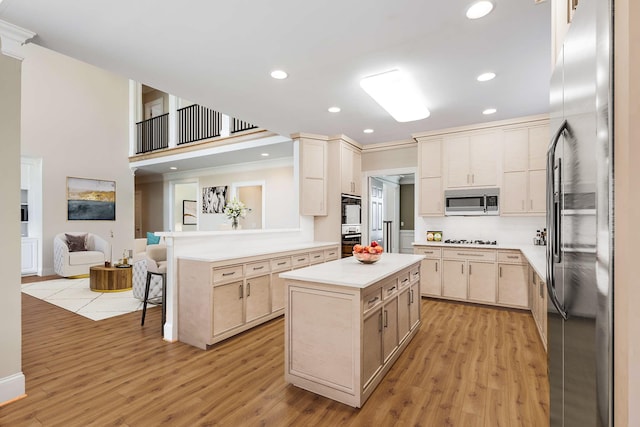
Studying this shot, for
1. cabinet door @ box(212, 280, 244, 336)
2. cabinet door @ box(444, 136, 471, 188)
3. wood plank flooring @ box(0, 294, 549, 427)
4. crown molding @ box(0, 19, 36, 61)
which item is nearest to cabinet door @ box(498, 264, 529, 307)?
wood plank flooring @ box(0, 294, 549, 427)

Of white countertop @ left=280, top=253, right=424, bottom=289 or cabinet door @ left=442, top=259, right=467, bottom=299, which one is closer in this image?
white countertop @ left=280, top=253, right=424, bottom=289

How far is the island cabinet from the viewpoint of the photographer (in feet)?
10.2

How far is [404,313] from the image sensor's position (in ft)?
9.91

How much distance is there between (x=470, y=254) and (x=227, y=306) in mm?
3387

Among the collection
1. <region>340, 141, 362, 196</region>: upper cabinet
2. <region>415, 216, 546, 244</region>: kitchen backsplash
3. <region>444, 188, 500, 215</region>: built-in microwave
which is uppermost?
<region>340, 141, 362, 196</region>: upper cabinet

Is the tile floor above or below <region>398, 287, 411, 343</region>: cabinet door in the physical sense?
below

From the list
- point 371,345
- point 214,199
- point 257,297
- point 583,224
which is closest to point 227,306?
point 257,297

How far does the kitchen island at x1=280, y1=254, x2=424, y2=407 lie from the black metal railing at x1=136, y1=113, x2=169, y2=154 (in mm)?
6926

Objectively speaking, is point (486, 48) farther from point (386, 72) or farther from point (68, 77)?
point (68, 77)

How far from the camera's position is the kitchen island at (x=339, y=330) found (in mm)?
2137

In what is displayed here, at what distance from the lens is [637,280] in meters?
0.60

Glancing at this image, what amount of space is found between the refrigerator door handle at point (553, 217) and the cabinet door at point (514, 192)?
3663 mm

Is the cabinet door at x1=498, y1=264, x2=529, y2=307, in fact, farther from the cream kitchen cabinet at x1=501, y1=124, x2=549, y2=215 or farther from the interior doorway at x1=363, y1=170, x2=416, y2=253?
the interior doorway at x1=363, y1=170, x2=416, y2=253

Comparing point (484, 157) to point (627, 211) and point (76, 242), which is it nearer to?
point (627, 211)
